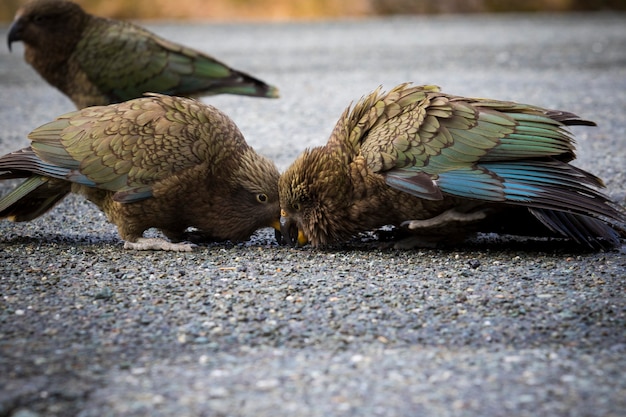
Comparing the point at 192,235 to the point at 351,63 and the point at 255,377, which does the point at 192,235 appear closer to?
the point at 255,377

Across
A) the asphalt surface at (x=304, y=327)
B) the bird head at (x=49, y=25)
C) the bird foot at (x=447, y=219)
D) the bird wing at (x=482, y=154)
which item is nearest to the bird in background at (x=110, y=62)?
the bird head at (x=49, y=25)

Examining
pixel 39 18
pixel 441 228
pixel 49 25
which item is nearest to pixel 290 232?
pixel 441 228

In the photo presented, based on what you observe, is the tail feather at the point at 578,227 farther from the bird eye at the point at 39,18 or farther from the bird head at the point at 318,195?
the bird eye at the point at 39,18

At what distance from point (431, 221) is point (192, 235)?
1.43 m

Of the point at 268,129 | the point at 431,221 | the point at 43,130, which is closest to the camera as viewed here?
the point at 431,221

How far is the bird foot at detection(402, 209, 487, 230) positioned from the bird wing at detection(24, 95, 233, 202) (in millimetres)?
1135

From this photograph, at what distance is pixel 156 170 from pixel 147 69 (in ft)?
8.09

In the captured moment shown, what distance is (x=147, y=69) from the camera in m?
6.64

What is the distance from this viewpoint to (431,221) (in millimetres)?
4348

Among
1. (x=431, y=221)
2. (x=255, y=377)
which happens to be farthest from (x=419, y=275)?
(x=255, y=377)

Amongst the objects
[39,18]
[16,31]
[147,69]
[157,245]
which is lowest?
→ [157,245]

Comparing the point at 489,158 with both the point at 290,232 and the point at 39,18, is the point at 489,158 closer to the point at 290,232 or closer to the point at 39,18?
the point at 290,232

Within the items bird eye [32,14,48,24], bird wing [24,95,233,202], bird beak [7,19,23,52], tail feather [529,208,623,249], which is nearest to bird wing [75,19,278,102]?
bird eye [32,14,48,24]

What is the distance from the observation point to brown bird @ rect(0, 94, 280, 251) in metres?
4.43
